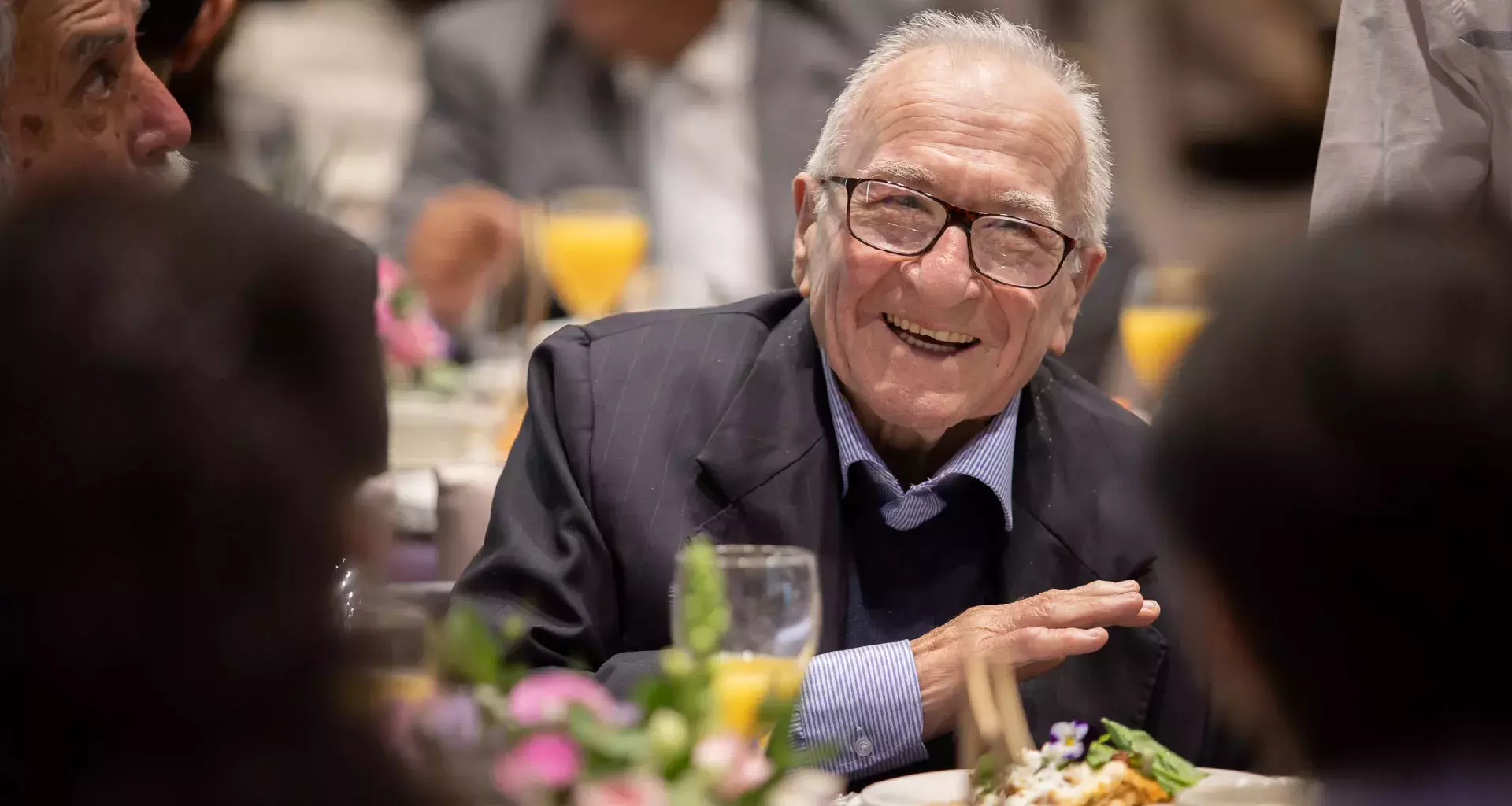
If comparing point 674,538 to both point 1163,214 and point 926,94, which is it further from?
point 1163,214

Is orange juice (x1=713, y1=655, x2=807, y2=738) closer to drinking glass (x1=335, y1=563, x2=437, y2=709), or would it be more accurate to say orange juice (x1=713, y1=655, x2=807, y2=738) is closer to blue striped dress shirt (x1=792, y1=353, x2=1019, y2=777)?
drinking glass (x1=335, y1=563, x2=437, y2=709)

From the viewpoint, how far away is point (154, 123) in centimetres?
184

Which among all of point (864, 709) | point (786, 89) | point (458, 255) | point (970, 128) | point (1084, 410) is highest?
point (970, 128)


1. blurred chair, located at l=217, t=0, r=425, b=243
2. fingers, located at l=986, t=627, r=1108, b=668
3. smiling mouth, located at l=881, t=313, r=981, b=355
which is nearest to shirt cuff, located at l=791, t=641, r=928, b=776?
fingers, located at l=986, t=627, r=1108, b=668

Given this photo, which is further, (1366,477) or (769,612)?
(769,612)

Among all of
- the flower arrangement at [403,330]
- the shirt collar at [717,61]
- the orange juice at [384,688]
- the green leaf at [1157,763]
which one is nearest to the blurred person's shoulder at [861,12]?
the shirt collar at [717,61]

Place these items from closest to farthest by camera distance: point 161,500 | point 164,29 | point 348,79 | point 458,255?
point 161,500 < point 164,29 < point 458,255 < point 348,79

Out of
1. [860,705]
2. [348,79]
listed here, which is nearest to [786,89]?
[860,705]

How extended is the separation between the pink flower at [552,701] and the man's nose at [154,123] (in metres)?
1.04

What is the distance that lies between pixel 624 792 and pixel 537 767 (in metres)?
0.05

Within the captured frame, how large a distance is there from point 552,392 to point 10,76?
68 cm

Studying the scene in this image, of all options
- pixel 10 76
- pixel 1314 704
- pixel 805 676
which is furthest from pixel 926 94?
pixel 1314 704

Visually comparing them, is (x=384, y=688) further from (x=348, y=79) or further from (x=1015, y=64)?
(x=348, y=79)

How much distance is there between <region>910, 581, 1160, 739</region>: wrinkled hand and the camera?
1.67 metres
